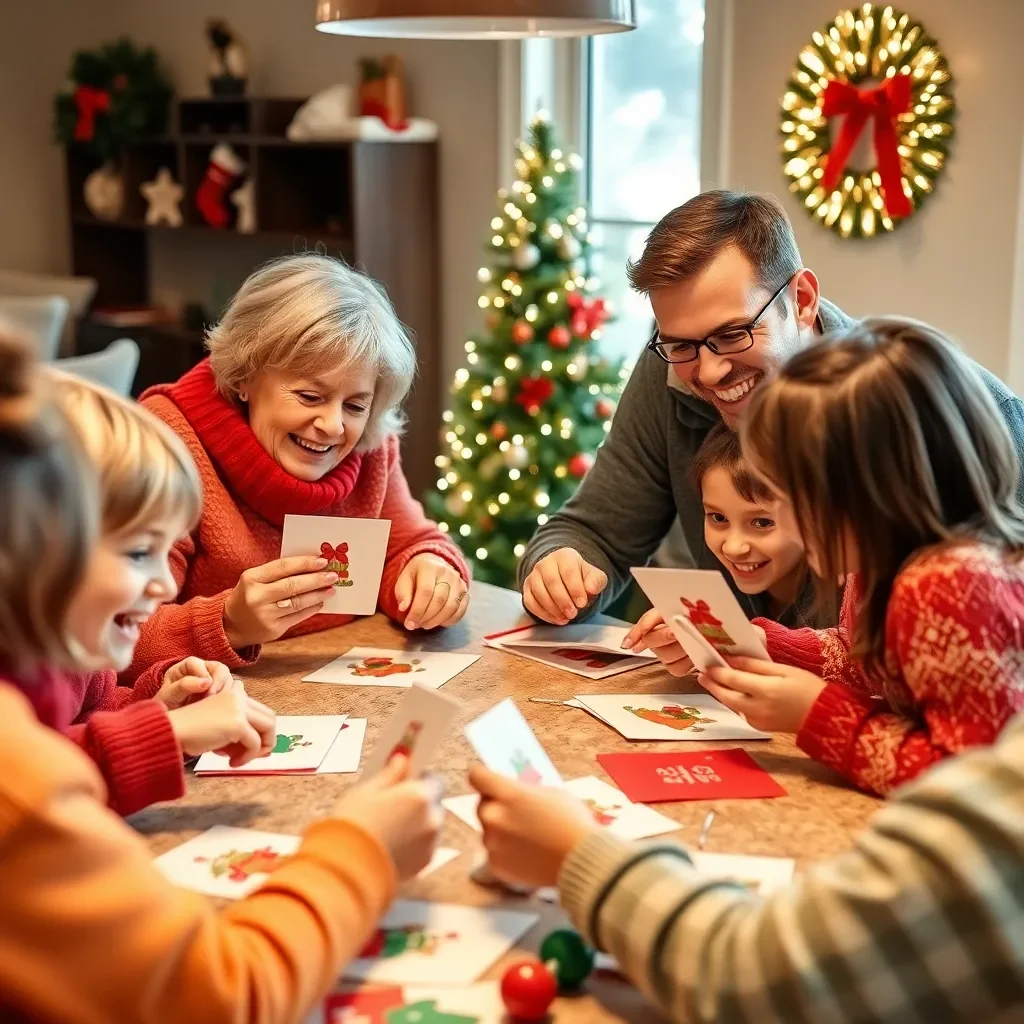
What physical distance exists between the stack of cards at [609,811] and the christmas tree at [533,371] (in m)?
2.56

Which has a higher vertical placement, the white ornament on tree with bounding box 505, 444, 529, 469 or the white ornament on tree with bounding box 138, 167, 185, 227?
the white ornament on tree with bounding box 138, 167, 185, 227

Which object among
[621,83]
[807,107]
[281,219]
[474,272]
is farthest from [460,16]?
[281,219]

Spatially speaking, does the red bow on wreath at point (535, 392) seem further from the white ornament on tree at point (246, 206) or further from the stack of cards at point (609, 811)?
the stack of cards at point (609, 811)

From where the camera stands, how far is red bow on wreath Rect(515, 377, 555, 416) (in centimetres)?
411

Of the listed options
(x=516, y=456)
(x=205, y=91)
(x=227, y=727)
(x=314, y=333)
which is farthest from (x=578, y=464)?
(x=205, y=91)

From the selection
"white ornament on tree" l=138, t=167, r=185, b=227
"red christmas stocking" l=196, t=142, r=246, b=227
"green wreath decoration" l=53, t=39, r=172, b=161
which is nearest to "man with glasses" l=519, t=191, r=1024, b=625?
"red christmas stocking" l=196, t=142, r=246, b=227

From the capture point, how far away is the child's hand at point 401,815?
3.93ft

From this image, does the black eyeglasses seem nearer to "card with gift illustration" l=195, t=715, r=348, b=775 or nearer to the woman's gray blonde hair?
the woman's gray blonde hair

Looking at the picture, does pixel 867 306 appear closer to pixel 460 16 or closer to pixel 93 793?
pixel 460 16

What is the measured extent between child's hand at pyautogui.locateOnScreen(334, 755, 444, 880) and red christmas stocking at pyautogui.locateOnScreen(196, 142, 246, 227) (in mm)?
4633

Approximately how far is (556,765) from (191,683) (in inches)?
18.6

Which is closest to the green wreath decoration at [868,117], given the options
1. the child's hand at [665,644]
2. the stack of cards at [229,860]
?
the child's hand at [665,644]

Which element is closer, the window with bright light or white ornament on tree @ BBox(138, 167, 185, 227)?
the window with bright light

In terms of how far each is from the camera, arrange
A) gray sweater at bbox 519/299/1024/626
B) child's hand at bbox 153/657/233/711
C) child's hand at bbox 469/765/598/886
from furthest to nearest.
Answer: gray sweater at bbox 519/299/1024/626
child's hand at bbox 153/657/233/711
child's hand at bbox 469/765/598/886
